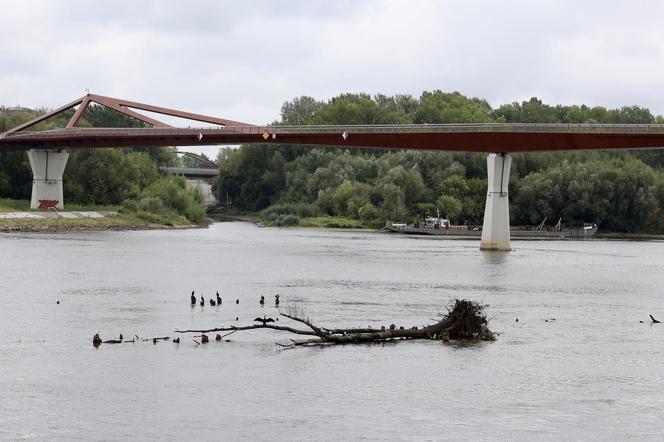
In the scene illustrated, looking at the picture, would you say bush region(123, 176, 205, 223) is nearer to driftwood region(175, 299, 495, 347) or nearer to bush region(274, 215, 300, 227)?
bush region(274, 215, 300, 227)

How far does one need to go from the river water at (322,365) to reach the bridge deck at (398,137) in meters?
23.3

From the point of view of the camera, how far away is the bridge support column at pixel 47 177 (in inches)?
4879

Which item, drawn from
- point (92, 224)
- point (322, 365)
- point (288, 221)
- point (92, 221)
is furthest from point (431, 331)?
point (288, 221)

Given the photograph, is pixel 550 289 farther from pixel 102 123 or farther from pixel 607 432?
pixel 102 123

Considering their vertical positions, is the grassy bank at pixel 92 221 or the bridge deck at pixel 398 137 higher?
the bridge deck at pixel 398 137

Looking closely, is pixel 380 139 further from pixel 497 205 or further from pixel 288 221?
pixel 288 221

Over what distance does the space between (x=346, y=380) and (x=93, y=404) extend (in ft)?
21.9

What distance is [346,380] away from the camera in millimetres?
30906

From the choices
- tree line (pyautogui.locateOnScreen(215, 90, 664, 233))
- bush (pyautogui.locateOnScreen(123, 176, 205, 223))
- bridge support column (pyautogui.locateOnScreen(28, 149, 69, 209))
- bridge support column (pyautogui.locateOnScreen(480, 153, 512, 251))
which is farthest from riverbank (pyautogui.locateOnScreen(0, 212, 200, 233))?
bridge support column (pyautogui.locateOnScreen(480, 153, 512, 251))

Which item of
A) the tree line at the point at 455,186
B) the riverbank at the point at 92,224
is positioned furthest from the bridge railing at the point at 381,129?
the tree line at the point at 455,186

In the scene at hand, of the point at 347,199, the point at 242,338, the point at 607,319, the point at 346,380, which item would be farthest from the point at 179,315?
the point at 347,199

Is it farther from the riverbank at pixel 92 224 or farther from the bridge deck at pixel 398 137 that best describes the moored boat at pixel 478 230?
the bridge deck at pixel 398 137

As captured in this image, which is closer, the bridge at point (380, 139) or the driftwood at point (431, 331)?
the driftwood at point (431, 331)

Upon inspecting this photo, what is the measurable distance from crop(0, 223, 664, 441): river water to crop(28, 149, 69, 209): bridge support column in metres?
63.7
